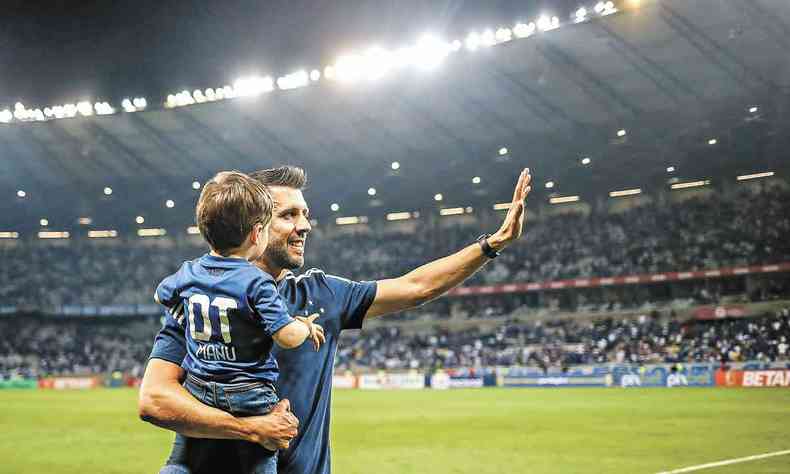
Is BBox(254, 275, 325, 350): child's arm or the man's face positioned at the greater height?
the man's face

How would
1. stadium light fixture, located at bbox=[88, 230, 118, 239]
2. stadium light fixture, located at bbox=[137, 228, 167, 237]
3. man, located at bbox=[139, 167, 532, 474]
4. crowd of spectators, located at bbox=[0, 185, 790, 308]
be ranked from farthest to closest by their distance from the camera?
stadium light fixture, located at bbox=[88, 230, 118, 239] → stadium light fixture, located at bbox=[137, 228, 167, 237] → crowd of spectators, located at bbox=[0, 185, 790, 308] → man, located at bbox=[139, 167, 532, 474]

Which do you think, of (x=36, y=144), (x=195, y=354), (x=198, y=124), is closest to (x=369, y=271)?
(x=198, y=124)

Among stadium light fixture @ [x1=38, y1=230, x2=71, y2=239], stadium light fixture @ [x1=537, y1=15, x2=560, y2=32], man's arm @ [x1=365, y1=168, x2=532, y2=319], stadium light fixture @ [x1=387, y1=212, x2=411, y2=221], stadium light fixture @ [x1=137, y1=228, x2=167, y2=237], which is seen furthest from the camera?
stadium light fixture @ [x1=137, y1=228, x2=167, y2=237]

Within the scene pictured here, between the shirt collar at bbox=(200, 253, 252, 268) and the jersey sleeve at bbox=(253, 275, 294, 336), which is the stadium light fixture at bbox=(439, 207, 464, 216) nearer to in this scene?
the shirt collar at bbox=(200, 253, 252, 268)

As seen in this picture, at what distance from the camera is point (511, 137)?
162 feet

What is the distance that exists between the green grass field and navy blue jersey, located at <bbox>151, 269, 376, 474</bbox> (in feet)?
30.8

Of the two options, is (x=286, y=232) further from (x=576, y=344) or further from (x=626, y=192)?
(x=626, y=192)

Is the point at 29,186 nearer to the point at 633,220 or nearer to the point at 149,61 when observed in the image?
the point at 149,61

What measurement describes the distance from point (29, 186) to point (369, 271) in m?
27.6

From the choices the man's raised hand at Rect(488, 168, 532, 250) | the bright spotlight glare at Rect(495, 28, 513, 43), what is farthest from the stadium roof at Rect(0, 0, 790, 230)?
the man's raised hand at Rect(488, 168, 532, 250)

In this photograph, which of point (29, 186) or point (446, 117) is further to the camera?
point (29, 186)

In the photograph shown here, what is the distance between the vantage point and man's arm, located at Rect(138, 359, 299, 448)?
127 inches

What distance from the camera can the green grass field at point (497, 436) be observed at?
1365 centimetres

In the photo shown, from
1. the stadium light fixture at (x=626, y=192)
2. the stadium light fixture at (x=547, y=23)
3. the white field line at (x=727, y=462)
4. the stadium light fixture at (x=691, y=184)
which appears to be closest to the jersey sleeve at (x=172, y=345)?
the white field line at (x=727, y=462)
